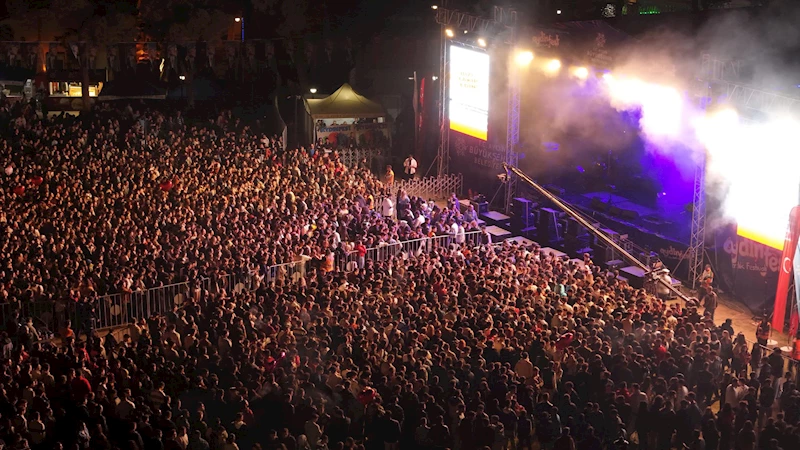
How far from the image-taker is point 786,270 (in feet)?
62.1

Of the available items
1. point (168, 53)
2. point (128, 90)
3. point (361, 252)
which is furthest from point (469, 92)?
point (128, 90)

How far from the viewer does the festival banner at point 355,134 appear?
31.5m

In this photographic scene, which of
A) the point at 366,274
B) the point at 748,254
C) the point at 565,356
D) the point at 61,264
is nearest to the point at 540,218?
the point at 748,254

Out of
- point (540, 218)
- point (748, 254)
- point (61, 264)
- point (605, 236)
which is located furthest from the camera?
point (540, 218)

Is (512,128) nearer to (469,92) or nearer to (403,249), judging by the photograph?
(469,92)

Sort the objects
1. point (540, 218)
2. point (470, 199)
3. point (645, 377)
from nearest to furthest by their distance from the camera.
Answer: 1. point (645, 377)
2. point (540, 218)
3. point (470, 199)

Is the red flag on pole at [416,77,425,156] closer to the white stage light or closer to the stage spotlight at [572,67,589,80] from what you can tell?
the white stage light

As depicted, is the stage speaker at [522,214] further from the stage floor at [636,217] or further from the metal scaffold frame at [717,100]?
the metal scaffold frame at [717,100]

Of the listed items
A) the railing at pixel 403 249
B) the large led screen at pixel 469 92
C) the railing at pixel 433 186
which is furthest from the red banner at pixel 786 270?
the railing at pixel 433 186

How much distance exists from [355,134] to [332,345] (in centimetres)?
1757

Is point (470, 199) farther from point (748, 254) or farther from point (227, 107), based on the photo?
point (227, 107)

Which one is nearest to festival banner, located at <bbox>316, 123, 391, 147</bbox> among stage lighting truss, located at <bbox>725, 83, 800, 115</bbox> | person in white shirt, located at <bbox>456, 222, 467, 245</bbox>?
person in white shirt, located at <bbox>456, 222, 467, 245</bbox>

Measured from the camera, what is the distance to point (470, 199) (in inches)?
1077

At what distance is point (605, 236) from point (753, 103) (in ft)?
17.6
